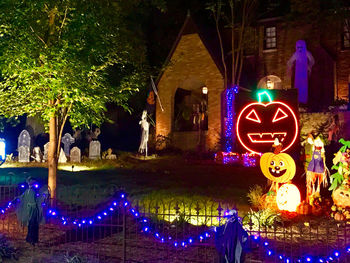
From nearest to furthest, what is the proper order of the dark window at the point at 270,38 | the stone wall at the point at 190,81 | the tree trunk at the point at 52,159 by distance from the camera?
the tree trunk at the point at 52,159 → the stone wall at the point at 190,81 → the dark window at the point at 270,38

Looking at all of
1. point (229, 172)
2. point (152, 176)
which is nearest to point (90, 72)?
point (152, 176)

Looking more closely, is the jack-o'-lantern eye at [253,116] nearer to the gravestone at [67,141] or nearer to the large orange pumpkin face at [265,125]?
the large orange pumpkin face at [265,125]

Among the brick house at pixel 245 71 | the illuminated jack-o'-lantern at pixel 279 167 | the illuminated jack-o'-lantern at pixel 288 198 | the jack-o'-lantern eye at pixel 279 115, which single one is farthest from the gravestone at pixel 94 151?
the illuminated jack-o'-lantern at pixel 288 198

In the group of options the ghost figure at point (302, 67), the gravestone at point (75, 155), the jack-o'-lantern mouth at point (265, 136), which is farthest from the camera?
the ghost figure at point (302, 67)

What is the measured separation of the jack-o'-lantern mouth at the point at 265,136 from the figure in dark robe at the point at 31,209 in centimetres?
688

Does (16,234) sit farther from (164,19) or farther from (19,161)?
(164,19)

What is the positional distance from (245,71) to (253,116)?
1739cm

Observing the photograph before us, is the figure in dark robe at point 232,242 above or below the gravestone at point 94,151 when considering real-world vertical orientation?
below

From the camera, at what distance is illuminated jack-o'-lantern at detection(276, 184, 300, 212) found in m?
10.0

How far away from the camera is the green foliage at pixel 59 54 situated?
31.0 ft

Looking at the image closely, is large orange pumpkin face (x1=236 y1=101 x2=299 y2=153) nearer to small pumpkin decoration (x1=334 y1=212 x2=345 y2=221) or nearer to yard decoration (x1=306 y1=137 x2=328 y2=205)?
yard decoration (x1=306 y1=137 x2=328 y2=205)

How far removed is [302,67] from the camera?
86.7 feet

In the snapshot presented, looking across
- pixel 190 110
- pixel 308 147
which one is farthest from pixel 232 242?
pixel 190 110

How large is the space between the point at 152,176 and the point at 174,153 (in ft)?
34.7
